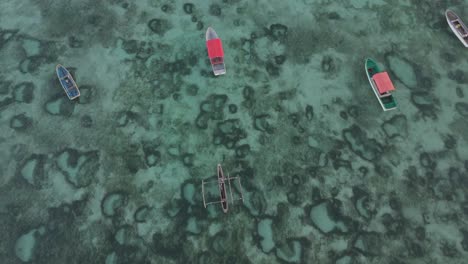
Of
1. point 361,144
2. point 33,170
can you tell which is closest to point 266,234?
point 361,144

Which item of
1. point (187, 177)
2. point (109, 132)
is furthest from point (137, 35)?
point (187, 177)

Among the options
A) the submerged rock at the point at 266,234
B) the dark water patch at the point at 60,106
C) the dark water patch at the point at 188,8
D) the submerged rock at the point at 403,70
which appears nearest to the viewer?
the submerged rock at the point at 266,234

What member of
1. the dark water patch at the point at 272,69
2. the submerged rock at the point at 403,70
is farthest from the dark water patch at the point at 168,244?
the submerged rock at the point at 403,70

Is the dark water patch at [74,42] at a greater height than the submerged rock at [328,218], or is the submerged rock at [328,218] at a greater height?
the dark water patch at [74,42]

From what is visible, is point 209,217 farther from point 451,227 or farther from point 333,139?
point 451,227

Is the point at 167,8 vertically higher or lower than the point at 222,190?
higher

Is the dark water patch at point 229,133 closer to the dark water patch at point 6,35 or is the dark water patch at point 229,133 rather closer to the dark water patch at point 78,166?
the dark water patch at point 78,166

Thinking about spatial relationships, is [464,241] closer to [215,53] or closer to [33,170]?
[215,53]

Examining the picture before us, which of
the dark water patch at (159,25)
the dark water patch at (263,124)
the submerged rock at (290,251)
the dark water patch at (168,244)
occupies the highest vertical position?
the dark water patch at (159,25)
